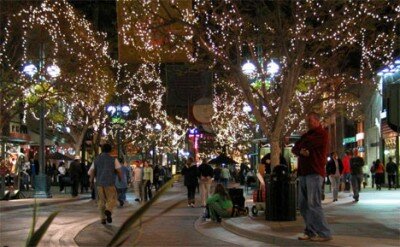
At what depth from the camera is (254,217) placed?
48.7 feet

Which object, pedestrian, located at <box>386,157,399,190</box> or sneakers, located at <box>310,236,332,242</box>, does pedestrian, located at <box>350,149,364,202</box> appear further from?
sneakers, located at <box>310,236,332,242</box>

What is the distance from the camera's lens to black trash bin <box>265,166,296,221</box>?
13406 mm

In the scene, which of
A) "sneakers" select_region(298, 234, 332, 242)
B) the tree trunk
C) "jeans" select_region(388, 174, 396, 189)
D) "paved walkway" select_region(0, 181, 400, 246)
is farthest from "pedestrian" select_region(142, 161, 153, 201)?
"sneakers" select_region(298, 234, 332, 242)

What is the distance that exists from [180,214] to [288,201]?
16.5 feet

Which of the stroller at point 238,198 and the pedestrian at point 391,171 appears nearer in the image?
the stroller at point 238,198

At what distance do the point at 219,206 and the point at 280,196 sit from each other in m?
2.07

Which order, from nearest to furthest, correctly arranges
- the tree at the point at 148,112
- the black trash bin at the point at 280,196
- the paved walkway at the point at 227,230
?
the paved walkway at the point at 227,230 < the black trash bin at the point at 280,196 < the tree at the point at 148,112

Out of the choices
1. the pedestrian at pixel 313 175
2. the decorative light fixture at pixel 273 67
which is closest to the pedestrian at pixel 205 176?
the decorative light fixture at pixel 273 67

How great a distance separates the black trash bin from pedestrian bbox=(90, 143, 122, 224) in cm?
330

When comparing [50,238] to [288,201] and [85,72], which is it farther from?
[85,72]

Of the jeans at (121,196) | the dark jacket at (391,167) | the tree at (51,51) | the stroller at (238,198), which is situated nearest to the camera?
the stroller at (238,198)

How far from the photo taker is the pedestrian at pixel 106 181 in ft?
44.9

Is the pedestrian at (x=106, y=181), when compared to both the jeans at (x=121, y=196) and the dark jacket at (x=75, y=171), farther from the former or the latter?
the dark jacket at (x=75, y=171)

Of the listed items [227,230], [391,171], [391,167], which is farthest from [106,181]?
[391,171]
